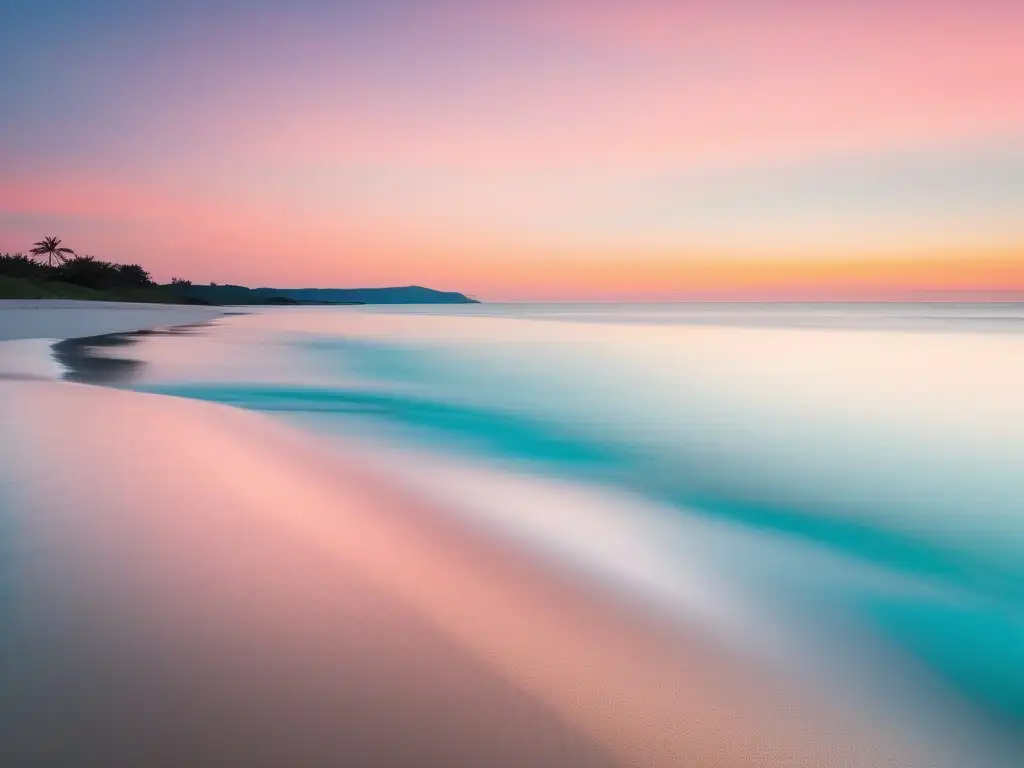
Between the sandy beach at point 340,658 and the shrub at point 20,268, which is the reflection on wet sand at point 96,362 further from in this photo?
the shrub at point 20,268

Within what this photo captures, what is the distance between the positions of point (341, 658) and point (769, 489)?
4.62 metres

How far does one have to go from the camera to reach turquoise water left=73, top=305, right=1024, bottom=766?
3.31 m

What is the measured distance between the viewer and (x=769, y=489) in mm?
6375

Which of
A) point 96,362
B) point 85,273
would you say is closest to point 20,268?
point 85,273

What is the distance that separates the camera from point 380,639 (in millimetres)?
3051

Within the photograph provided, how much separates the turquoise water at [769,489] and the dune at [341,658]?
454 mm

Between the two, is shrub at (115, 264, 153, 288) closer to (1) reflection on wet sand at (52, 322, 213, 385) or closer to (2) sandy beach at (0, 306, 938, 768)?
(1) reflection on wet sand at (52, 322, 213, 385)

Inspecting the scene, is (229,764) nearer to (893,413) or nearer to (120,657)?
(120,657)

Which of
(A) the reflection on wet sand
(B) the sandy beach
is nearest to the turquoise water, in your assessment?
(A) the reflection on wet sand

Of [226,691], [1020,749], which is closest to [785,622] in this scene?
[1020,749]

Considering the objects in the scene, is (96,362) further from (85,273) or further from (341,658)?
(85,273)

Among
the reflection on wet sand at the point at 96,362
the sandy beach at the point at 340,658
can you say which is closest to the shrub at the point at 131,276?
the reflection on wet sand at the point at 96,362

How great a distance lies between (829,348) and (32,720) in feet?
88.8

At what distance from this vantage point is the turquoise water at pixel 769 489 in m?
3.31
